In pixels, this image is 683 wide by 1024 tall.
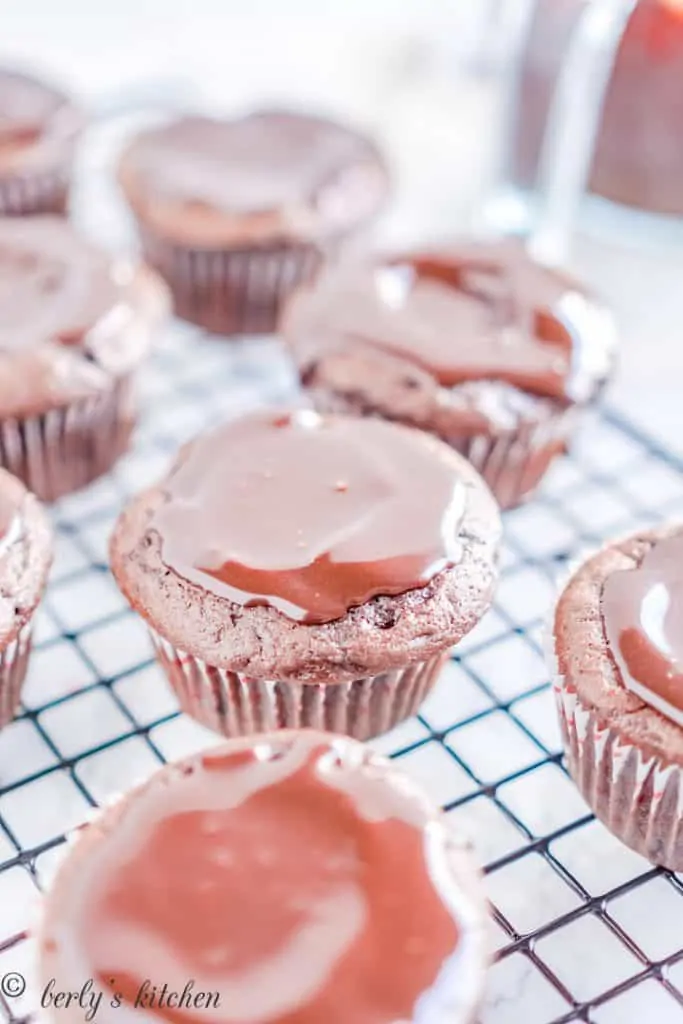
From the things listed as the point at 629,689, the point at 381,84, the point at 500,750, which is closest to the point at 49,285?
the point at 500,750

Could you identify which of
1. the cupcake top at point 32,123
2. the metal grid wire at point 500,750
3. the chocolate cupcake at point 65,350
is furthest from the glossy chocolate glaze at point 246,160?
the metal grid wire at point 500,750

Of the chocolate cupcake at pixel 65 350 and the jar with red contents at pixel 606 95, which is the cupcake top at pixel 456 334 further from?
the jar with red contents at pixel 606 95

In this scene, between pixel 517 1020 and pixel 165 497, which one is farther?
pixel 165 497

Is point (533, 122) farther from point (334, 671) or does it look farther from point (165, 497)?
point (334, 671)

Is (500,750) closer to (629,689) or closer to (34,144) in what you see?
(629,689)

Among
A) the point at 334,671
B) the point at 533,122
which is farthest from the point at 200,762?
the point at 533,122
